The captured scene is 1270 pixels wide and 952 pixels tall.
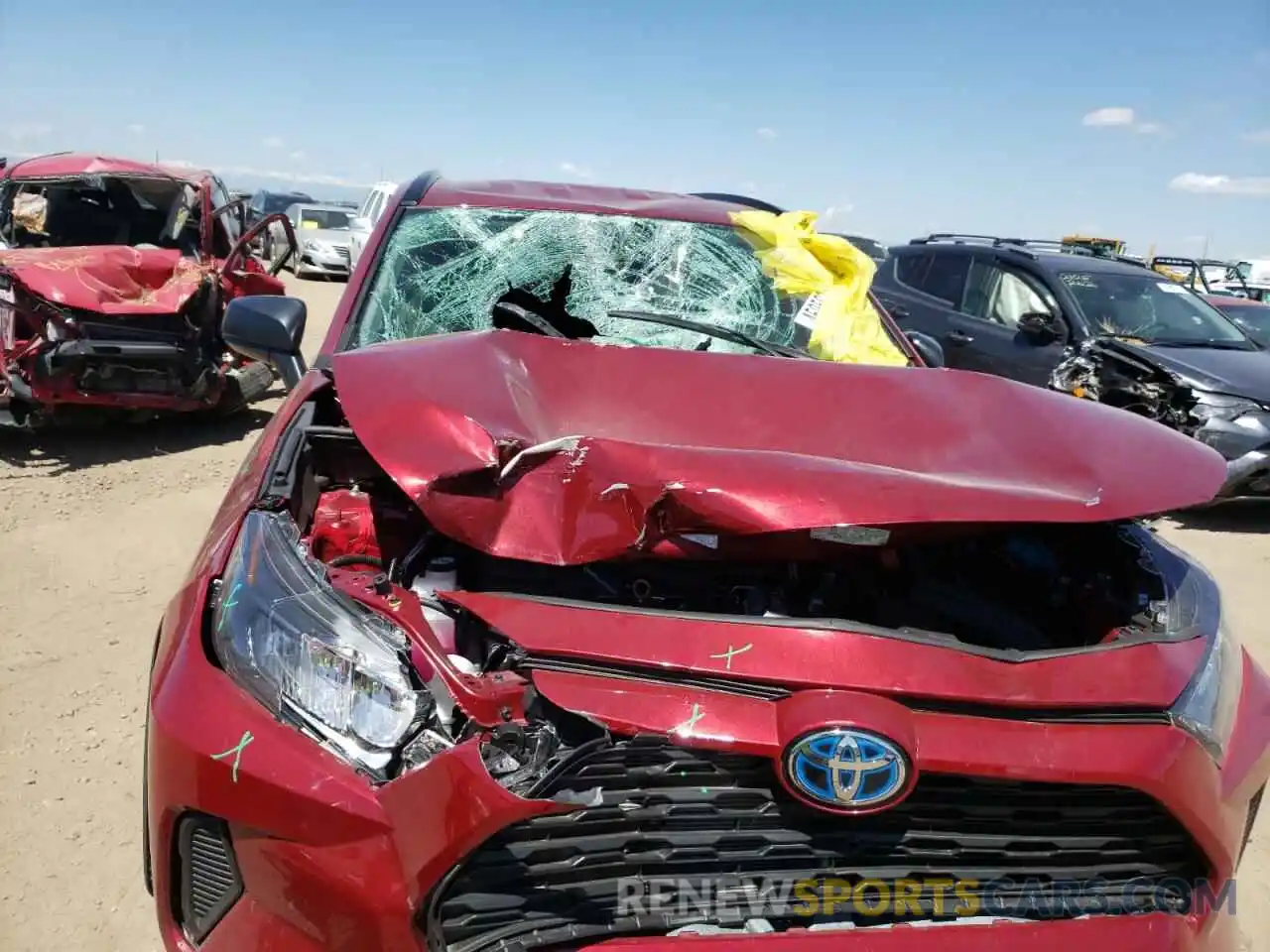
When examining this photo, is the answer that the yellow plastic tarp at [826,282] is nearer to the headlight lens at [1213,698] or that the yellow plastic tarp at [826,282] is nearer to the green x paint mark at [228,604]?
the headlight lens at [1213,698]

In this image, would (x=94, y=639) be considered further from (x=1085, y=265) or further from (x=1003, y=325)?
(x=1085, y=265)

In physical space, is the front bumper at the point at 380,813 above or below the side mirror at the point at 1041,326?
below

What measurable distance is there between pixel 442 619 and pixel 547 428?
47cm

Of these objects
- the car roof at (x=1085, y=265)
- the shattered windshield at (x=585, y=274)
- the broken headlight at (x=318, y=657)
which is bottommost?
the broken headlight at (x=318, y=657)

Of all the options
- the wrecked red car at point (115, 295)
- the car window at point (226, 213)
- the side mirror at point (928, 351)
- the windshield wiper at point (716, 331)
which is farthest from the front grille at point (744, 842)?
the car window at point (226, 213)

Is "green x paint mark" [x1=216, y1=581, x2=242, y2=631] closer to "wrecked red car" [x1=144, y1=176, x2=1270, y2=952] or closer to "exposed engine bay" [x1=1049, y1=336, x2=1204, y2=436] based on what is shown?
"wrecked red car" [x1=144, y1=176, x2=1270, y2=952]

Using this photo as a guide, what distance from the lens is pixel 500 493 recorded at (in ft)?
5.69

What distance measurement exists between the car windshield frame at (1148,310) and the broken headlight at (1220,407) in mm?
880

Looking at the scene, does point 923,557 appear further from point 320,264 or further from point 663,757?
point 320,264

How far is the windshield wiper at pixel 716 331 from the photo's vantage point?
2.85 metres

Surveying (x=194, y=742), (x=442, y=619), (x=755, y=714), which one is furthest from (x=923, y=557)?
(x=194, y=742)

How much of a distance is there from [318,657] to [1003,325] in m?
7.06

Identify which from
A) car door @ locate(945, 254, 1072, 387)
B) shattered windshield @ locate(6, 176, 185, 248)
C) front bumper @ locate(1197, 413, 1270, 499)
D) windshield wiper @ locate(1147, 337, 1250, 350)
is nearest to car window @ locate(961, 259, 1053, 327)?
car door @ locate(945, 254, 1072, 387)

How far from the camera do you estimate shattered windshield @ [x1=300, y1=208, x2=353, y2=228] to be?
1834 centimetres
